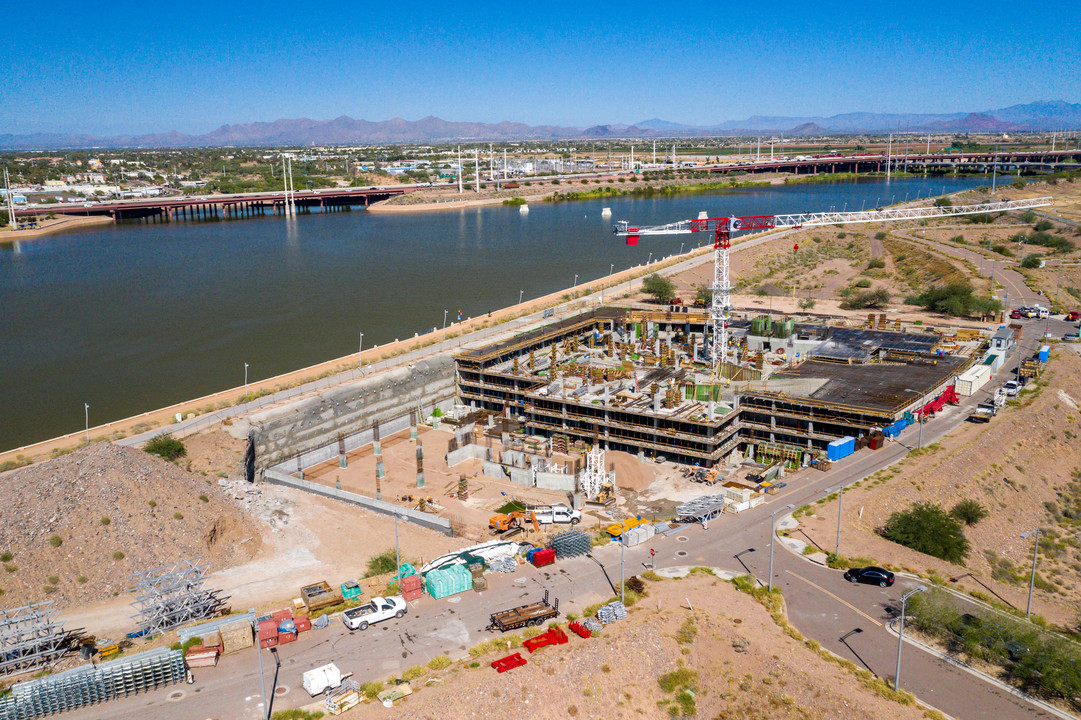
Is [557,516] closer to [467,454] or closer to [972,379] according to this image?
[467,454]

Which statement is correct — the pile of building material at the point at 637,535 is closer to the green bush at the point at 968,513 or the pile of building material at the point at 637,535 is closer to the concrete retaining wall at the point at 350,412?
the green bush at the point at 968,513

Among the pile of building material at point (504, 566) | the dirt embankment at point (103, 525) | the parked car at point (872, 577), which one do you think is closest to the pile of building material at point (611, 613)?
the pile of building material at point (504, 566)

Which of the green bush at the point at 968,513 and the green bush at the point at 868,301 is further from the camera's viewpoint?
the green bush at the point at 868,301

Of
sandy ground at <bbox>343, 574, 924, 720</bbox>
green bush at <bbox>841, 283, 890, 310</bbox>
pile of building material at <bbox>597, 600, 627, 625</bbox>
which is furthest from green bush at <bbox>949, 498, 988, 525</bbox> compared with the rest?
green bush at <bbox>841, 283, 890, 310</bbox>

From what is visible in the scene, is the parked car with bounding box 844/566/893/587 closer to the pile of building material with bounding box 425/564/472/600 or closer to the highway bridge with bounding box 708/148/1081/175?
the pile of building material with bounding box 425/564/472/600

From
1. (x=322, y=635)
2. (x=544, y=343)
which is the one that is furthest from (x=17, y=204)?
(x=322, y=635)

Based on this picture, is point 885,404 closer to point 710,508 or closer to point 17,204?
point 710,508
